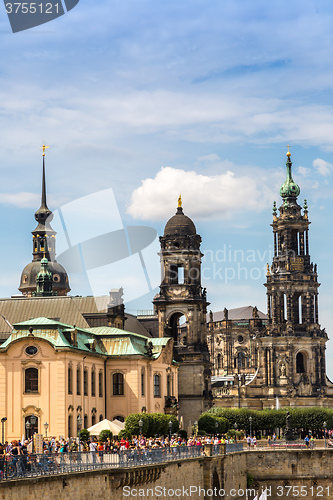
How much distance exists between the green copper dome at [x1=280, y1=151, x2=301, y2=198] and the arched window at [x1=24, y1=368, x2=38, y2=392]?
91645 mm

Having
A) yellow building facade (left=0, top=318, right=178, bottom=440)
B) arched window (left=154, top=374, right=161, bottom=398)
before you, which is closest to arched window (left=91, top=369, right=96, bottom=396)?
yellow building facade (left=0, top=318, right=178, bottom=440)

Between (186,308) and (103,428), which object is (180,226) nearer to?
(186,308)

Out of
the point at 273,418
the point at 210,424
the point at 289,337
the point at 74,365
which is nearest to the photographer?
the point at 74,365

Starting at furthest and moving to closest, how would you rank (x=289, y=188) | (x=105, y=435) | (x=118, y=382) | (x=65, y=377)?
1. (x=289, y=188)
2. (x=118, y=382)
3. (x=65, y=377)
4. (x=105, y=435)

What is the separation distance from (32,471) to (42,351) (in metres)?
39.5

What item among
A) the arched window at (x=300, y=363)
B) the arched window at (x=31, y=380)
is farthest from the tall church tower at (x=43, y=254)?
the arched window at (x=31, y=380)

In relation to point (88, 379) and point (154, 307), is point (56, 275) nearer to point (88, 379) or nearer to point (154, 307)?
point (154, 307)

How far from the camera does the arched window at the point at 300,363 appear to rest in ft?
508

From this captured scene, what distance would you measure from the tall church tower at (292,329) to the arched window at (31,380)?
79.6 metres

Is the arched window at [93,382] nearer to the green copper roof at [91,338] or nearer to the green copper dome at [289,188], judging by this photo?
the green copper roof at [91,338]

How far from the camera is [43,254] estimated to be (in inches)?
5694

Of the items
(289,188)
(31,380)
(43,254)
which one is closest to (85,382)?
(31,380)

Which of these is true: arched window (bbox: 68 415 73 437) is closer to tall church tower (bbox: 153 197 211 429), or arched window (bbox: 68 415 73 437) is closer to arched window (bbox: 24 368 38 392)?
arched window (bbox: 24 368 38 392)

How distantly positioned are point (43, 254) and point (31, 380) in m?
69.5
